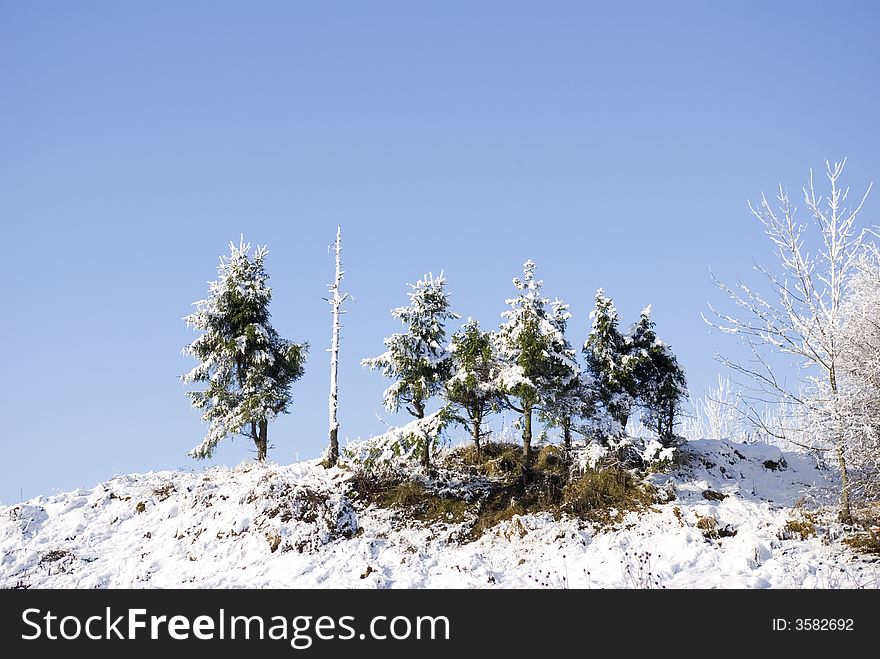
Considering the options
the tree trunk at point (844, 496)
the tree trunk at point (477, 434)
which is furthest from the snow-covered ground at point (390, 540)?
the tree trunk at point (477, 434)

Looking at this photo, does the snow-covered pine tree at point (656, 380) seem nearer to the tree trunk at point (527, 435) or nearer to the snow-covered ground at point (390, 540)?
the snow-covered ground at point (390, 540)

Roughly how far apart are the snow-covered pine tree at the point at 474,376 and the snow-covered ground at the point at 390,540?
515 centimetres

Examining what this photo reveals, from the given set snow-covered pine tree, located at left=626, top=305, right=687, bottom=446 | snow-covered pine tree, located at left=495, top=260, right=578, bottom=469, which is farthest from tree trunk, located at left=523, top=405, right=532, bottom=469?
snow-covered pine tree, located at left=626, top=305, right=687, bottom=446

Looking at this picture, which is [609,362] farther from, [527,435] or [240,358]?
[240,358]

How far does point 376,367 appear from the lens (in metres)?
27.9

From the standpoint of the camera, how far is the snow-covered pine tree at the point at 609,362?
26.6 meters

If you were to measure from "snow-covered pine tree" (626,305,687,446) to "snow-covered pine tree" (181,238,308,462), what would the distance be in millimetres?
15079

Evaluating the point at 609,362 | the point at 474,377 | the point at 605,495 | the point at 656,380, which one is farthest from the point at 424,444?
the point at 656,380

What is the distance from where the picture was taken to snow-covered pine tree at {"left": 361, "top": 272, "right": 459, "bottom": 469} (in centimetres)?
2714

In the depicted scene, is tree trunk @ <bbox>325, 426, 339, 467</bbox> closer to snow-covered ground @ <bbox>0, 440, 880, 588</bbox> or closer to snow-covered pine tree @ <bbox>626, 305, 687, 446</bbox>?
snow-covered ground @ <bbox>0, 440, 880, 588</bbox>

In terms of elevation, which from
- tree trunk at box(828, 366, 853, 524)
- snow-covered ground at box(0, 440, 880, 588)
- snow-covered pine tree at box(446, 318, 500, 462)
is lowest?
snow-covered ground at box(0, 440, 880, 588)
